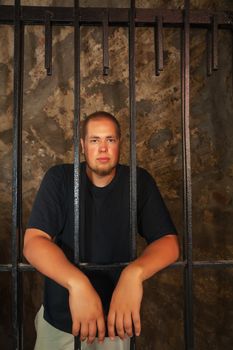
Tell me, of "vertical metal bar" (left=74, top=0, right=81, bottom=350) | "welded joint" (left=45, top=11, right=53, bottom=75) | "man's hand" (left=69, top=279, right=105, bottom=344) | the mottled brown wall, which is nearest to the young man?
"vertical metal bar" (left=74, top=0, right=81, bottom=350)

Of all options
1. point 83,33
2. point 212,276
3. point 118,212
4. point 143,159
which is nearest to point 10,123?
point 83,33

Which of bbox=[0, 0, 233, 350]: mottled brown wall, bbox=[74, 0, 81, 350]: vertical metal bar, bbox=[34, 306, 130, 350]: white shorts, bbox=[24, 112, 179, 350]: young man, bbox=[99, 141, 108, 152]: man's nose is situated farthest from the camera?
bbox=[0, 0, 233, 350]: mottled brown wall

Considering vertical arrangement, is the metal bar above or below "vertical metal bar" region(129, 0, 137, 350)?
above

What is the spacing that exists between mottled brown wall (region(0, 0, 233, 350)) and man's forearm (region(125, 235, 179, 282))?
33.6 inches

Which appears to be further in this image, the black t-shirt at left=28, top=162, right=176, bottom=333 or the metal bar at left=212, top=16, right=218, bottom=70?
the black t-shirt at left=28, top=162, right=176, bottom=333

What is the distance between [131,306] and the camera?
0.98 metres

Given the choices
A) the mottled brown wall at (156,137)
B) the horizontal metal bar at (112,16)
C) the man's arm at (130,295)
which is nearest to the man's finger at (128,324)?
the man's arm at (130,295)

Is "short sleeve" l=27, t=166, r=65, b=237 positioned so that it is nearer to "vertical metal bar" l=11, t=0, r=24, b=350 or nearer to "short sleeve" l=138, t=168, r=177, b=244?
"vertical metal bar" l=11, t=0, r=24, b=350

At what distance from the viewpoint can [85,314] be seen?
96 cm

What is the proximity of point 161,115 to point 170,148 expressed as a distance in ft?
0.73

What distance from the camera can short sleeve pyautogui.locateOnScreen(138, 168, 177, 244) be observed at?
4.16 ft

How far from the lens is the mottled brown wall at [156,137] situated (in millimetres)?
1927

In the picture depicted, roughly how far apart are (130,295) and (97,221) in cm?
47

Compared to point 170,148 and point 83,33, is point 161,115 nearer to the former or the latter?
point 170,148
